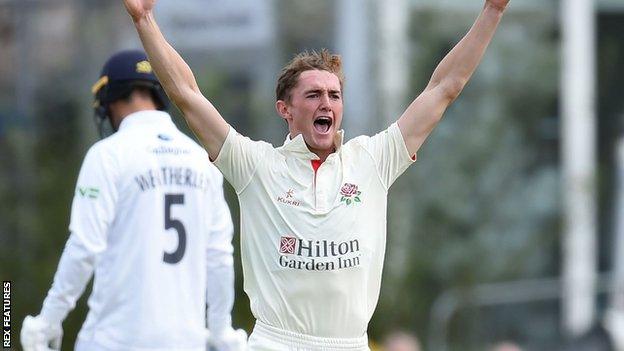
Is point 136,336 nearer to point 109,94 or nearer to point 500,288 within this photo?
point 109,94

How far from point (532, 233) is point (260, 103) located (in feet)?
12.0

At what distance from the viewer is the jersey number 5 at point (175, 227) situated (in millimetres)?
8875

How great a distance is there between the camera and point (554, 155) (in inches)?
784

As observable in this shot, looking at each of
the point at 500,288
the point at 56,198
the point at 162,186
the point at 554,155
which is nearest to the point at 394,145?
the point at 162,186

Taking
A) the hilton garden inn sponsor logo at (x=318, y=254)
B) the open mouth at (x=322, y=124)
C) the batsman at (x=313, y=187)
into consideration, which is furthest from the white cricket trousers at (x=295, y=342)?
the open mouth at (x=322, y=124)

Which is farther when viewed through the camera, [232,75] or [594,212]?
[594,212]

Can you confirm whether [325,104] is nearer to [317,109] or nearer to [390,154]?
[317,109]

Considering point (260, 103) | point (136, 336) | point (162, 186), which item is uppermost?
point (260, 103)

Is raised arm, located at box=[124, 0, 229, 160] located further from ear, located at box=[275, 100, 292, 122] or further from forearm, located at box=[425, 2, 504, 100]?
forearm, located at box=[425, 2, 504, 100]

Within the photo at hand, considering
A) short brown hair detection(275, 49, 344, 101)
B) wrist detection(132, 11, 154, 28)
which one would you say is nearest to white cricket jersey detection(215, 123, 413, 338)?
short brown hair detection(275, 49, 344, 101)

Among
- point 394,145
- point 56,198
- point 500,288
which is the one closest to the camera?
point 394,145

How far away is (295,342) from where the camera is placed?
7395 mm

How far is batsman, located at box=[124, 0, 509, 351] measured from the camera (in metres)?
7.41

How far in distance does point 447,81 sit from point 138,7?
4.45 feet
